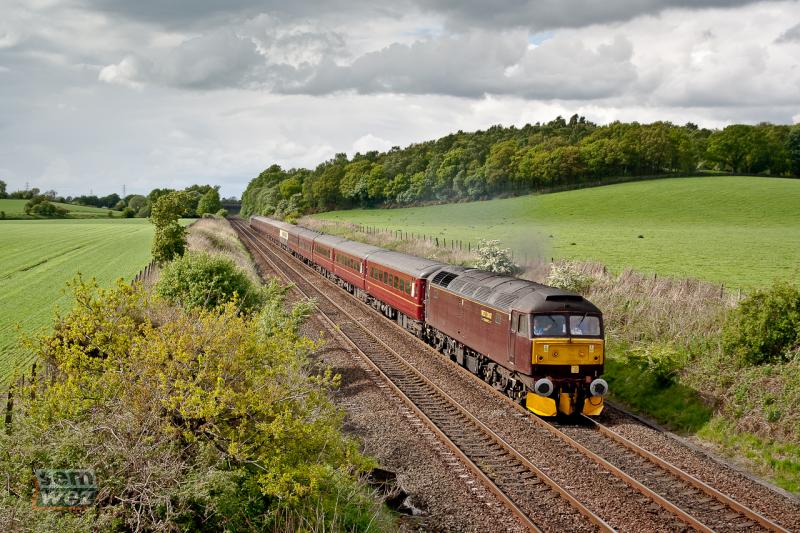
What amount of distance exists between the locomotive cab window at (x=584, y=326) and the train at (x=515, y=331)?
2 cm

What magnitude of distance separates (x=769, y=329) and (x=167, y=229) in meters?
26.3

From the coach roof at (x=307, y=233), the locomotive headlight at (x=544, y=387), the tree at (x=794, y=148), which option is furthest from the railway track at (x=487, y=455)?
the tree at (x=794, y=148)

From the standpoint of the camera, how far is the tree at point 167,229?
31984mm

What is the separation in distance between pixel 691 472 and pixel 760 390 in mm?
3812

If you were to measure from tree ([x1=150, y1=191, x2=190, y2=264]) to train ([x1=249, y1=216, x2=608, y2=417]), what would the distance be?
1266 cm

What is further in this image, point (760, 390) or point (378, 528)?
point (760, 390)

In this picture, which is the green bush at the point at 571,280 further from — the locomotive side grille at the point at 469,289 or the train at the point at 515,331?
Answer: the locomotive side grille at the point at 469,289

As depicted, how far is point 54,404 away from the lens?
812 centimetres

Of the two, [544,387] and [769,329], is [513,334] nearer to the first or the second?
[544,387]

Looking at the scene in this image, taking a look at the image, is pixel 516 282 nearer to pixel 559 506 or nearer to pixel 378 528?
pixel 559 506

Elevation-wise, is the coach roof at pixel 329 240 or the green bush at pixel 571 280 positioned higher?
the coach roof at pixel 329 240

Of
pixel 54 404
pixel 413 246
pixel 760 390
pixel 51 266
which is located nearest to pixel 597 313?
pixel 760 390

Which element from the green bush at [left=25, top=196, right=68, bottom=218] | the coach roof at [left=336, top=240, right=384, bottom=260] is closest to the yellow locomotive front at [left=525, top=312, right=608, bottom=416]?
the coach roof at [left=336, top=240, right=384, bottom=260]

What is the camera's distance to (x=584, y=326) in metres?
15.7
